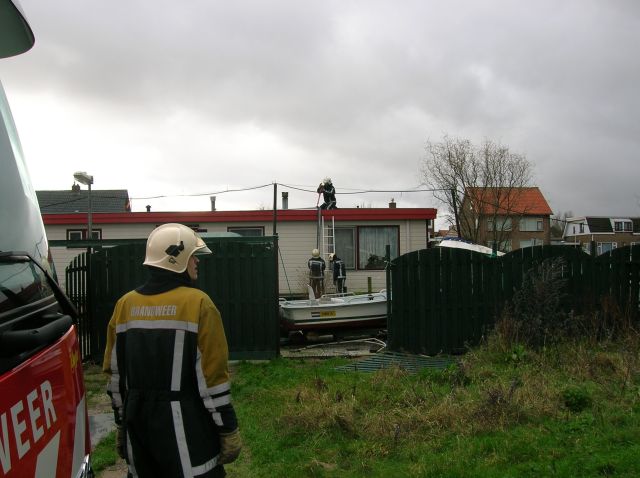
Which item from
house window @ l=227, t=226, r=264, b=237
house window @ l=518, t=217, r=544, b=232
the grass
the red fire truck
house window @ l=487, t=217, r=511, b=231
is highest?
house window @ l=518, t=217, r=544, b=232

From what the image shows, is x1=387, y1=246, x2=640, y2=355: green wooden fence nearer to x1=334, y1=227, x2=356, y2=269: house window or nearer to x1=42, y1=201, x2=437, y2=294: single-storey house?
x1=42, y1=201, x2=437, y2=294: single-storey house

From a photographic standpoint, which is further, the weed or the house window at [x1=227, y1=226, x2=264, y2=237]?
the house window at [x1=227, y1=226, x2=264, y2=237]

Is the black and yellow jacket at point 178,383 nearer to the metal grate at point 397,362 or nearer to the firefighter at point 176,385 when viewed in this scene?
the firefighter at point 176,385

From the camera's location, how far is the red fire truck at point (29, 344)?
1.39 m

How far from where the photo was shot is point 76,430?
6.31ft

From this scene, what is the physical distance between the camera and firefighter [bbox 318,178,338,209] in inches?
718

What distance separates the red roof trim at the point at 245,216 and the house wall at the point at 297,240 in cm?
20

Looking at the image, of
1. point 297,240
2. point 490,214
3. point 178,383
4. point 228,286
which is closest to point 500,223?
point 490,214

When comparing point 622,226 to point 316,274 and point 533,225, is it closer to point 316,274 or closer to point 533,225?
point 533,225

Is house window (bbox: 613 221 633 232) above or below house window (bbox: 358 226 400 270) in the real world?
above

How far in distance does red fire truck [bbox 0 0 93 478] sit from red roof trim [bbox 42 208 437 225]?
56.7 feet

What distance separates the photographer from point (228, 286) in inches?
346

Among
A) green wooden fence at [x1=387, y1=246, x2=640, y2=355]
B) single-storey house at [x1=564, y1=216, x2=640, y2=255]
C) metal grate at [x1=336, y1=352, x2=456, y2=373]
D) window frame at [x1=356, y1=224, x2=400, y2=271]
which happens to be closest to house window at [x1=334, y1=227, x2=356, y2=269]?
window frame at [x1=356, y1=224, x2=400, y2=271]

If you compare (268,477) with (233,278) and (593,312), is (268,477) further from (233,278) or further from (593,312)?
(593,312)
